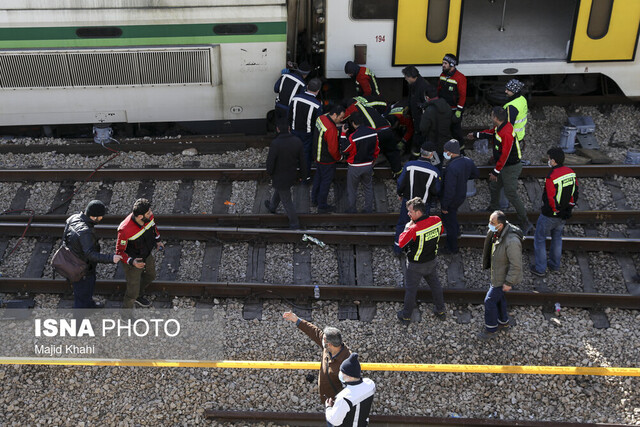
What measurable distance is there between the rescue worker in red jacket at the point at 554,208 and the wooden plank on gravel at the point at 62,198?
641cm

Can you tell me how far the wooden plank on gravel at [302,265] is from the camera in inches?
356

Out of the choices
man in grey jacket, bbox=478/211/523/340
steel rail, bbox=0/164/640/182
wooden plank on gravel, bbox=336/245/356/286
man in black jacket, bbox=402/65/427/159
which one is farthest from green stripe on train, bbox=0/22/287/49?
man in grey jacket, bbox=478/211/523/340

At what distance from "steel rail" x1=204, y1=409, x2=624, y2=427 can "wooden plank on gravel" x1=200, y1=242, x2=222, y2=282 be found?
219 cm

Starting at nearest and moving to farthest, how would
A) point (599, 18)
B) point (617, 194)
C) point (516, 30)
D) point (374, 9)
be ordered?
1. point (617, 194)
2. point (374, 9)
3. point (599, 18)
4. point (516, 30)

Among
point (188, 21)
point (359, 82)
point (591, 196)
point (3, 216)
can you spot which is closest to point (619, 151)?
point (591, 196)

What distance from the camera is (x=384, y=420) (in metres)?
7.18

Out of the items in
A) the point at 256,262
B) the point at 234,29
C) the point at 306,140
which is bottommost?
the point at 256,262

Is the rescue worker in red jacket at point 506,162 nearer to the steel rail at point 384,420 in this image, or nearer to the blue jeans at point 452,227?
the blue jeans at point 452,227

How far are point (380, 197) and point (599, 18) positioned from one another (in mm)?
4289

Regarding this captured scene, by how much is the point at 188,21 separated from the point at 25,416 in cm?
592

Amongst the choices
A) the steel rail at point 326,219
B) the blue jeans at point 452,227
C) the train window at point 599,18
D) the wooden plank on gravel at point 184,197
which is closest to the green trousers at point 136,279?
the steel rail at point 326,219

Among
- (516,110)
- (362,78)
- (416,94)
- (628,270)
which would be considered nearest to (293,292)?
(416,94)

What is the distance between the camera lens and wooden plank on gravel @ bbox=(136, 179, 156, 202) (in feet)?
34.5

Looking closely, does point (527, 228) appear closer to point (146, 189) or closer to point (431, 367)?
point (431, 367)
